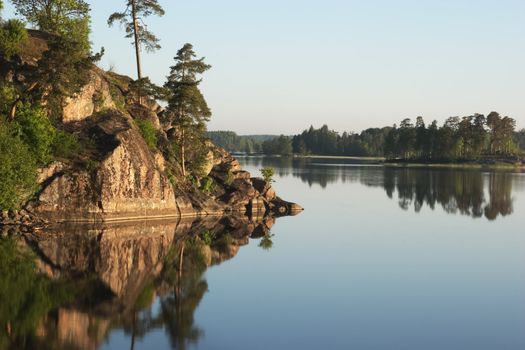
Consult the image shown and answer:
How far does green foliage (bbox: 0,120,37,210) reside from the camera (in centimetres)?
3959

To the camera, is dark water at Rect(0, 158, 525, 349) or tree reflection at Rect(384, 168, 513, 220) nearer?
dark water at Rect(0, 158, 525, 349)

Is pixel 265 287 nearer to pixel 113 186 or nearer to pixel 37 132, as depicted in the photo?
pixel 113 186

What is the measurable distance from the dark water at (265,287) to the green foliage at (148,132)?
982cm

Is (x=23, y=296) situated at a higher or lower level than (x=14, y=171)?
lower

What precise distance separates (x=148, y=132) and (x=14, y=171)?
49.5 feet

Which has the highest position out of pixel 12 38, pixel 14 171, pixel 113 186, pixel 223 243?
pixel 12 38

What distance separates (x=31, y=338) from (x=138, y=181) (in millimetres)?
28535

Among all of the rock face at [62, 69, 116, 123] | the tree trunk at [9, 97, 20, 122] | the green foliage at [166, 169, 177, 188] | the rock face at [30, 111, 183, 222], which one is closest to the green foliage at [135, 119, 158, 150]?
the rock face at [30, 111, 183, 222]

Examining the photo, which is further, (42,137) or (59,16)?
(59,16)

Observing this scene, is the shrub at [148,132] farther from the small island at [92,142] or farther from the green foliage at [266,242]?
the green foliage at [266,242]

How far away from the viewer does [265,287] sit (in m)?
28.3

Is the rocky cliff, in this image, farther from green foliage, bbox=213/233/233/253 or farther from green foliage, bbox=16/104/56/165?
green foliage, bbox=213/233/233/253

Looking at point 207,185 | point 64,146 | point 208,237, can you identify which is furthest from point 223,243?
point 207,185

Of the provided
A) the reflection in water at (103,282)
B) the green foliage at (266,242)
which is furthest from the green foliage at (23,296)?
the green foliage at (266,242)
